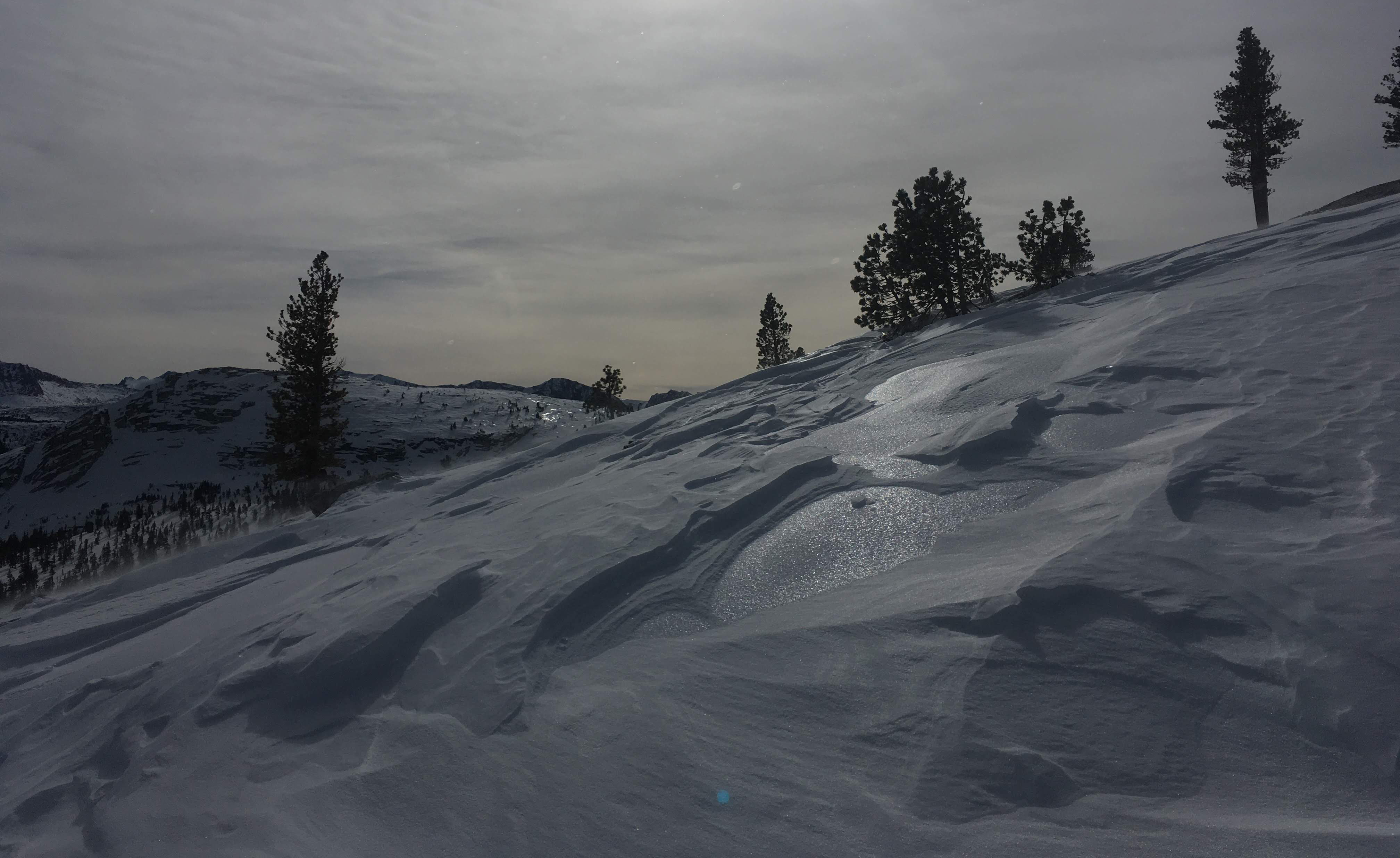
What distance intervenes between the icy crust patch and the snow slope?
0.09 ft

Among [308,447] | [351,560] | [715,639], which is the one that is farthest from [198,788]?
[308,447]

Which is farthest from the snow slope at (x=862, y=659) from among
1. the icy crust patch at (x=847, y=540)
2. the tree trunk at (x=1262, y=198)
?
the tree trunk at (x=1262, y=198)

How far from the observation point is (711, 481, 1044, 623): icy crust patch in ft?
14.0

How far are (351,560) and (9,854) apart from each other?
167 inches

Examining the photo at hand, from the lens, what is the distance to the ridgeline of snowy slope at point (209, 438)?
4719cm

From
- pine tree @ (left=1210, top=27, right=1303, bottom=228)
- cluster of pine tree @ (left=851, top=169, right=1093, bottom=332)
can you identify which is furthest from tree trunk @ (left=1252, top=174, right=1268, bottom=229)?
cluster of pine tree @ (left=851, top=169, right=1093, bottom=332)

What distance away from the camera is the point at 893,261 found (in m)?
18.2

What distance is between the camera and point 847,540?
4.70 meters

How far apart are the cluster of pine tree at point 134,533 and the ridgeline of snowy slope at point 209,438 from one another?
11.7 feet

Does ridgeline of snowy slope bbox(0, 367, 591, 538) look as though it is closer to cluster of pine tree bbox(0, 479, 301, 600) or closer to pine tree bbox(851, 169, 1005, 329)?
cluster of pine tree bbox(0, 479, 301, 600)

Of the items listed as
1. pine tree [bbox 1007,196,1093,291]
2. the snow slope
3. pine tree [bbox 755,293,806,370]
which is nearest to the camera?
the snow slope

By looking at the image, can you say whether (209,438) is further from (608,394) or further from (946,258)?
(946,258)

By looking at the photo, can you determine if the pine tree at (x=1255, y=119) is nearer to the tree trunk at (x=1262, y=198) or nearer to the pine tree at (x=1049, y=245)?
the tree trunk at (x=1262, y=198)

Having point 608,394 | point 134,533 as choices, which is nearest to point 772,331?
point 608,394
